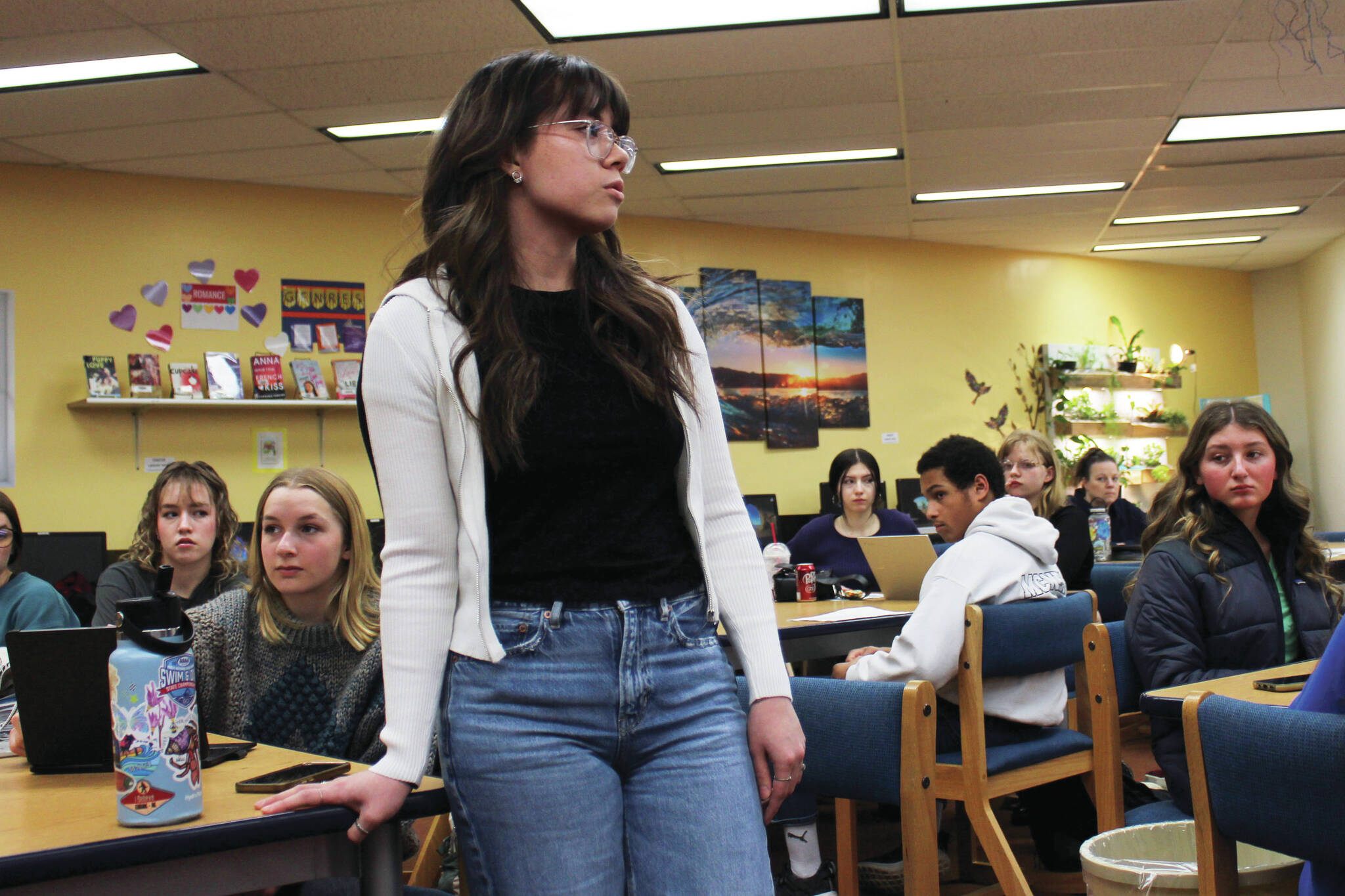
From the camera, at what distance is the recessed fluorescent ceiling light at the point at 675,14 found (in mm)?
4098

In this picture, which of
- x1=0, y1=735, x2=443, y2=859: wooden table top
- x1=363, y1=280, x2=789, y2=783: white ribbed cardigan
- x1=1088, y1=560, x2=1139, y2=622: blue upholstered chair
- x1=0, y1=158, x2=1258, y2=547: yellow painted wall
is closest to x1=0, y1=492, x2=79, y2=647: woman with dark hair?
x1=0, y1=735, x2=443, y2=859: wooden table top

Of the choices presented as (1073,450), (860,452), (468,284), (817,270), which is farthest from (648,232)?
(468,284)

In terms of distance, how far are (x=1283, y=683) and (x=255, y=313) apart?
5.21 m

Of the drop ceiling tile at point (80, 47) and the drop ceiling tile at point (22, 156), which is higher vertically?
the drop ceiling tile at point (80, 47)

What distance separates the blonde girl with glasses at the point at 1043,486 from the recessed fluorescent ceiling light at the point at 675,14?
1.82m

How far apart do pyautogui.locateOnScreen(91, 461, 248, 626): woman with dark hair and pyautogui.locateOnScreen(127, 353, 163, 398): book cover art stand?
96.6 inches

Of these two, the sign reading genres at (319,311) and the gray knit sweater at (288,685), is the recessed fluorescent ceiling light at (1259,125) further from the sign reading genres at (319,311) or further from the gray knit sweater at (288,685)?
the gray knit sweater at (288,685)

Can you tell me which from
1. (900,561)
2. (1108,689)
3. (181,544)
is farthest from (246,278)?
(1108,689)

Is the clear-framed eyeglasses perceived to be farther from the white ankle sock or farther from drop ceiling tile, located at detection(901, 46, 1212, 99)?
drop ceiling tile, located at detection(901, 46, 1212, 99)

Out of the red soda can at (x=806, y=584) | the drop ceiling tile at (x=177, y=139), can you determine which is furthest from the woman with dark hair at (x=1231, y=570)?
the drop ceiling tile at (x=177, y=139)

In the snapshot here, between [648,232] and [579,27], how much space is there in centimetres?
281

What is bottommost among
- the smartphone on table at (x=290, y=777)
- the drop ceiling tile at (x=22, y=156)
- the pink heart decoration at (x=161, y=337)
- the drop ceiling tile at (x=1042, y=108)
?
the smartphone on table at (x=290, y=777)

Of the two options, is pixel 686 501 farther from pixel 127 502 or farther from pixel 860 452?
pixel 127 502

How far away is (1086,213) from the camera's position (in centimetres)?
755
